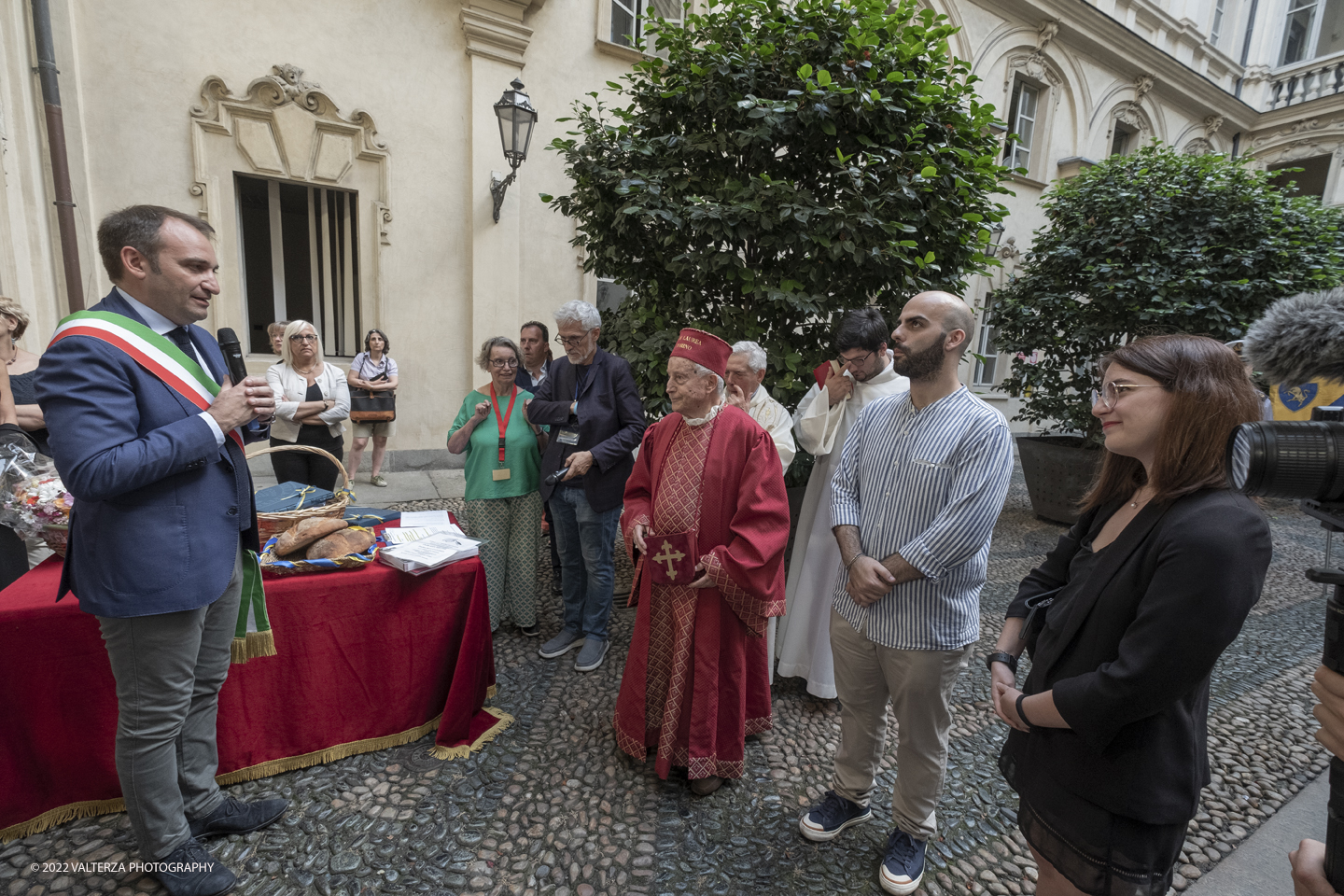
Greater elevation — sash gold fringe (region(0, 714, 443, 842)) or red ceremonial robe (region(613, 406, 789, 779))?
red ceremonial robe (region(613, 406, 789, 779))

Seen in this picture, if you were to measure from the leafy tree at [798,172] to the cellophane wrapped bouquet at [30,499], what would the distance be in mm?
2764

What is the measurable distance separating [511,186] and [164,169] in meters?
3.45

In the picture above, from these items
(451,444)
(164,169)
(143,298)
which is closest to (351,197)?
(164,169)

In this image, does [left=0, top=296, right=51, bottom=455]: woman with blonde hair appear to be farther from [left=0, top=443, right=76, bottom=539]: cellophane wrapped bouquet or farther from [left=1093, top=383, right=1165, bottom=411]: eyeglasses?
[left=1093, top=383, right=1165, bottom=411]: eyeglasses

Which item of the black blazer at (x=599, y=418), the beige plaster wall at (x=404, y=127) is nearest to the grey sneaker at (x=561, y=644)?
the black blazer at (x=599, y=418)

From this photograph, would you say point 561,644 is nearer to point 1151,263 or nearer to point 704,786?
point 704,786

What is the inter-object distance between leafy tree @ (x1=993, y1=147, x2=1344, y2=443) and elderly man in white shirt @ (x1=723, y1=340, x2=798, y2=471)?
5.20 meters

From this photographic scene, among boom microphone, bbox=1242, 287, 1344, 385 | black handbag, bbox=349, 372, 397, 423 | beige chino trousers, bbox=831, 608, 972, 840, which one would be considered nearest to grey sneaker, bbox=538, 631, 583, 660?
beige chino trousers, bbox=831, 608, 972, 840

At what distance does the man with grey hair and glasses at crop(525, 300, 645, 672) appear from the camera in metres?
3.51

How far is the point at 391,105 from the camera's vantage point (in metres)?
7.10

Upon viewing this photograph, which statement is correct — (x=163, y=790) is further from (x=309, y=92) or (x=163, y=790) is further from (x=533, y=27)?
(x=533, y=27)

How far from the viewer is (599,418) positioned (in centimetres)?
353

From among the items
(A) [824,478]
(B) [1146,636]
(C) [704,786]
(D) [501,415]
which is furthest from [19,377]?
(B) [1146,636]

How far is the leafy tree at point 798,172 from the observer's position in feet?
11.3
